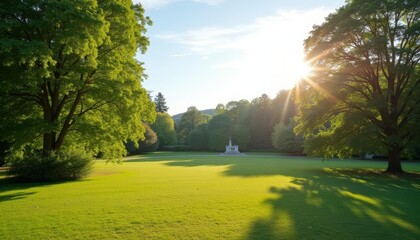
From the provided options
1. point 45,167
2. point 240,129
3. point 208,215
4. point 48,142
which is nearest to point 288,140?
point 240,129

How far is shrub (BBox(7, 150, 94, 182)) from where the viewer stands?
1681 cm

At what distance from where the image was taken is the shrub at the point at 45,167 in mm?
16812

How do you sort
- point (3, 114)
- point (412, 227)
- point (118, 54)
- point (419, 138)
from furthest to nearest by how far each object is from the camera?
point (419, 138) → point (118, 54) → point (3, 114) → point (412, 227)

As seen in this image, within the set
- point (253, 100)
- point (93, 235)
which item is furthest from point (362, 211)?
point (253, 100)

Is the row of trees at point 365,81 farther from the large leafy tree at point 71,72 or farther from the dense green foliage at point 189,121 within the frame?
the dense green foliage at point 189,121

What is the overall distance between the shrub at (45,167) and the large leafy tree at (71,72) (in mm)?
823

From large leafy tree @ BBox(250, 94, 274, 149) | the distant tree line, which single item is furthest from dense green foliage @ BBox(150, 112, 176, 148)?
large leafy tree @ BBox(250, 94, 274, 149)

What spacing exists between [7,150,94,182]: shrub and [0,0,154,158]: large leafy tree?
0.82m

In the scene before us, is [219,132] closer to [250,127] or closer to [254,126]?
[250,127]

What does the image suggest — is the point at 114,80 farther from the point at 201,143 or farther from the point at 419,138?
the point at 201,143

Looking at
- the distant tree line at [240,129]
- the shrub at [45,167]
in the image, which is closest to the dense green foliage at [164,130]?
the distant tree line at [240,129]

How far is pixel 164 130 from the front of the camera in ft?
290

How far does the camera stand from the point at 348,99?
25359 millimetres

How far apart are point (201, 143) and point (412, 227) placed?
247ft
